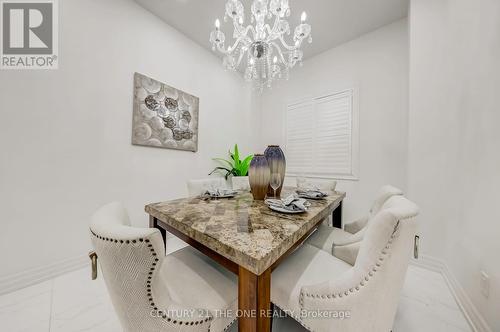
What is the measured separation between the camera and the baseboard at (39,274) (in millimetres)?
1360

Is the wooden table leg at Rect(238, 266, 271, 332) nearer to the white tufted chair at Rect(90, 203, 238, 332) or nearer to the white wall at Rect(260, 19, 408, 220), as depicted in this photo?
the white tufted chair at Rect(90, 203, 238, 332)

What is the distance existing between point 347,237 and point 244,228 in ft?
3.23

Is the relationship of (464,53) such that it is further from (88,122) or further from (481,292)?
(88,122)

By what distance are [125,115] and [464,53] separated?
10.3 ft

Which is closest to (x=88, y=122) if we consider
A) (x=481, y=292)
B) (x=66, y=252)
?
(x=66, y=252)

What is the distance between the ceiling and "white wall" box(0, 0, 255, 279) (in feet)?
0.62

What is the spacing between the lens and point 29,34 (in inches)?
60.9

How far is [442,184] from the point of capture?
5.52 ft

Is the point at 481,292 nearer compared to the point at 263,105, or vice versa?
the point at 481,292

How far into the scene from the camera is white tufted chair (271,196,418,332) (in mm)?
611

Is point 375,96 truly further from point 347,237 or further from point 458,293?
point 458,293

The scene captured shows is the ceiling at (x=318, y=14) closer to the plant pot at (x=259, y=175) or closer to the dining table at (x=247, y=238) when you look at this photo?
the plant pot at (x=259, y=175)

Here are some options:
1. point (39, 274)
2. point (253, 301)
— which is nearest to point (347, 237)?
point (253, 301)

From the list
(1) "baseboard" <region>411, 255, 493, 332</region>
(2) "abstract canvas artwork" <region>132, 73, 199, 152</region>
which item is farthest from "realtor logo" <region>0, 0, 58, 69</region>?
(1) "baseboard" <region>411, 255, 493, 332</region>
